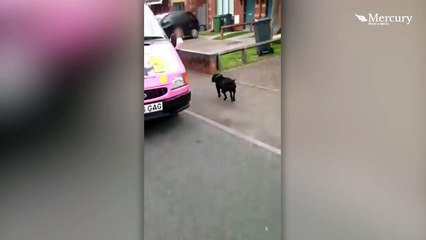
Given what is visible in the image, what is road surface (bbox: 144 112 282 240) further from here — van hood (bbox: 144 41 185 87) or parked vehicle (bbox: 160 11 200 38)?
parked vehicle (bbox: 160 11 200 38)

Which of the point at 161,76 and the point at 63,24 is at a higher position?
the point at 63,24

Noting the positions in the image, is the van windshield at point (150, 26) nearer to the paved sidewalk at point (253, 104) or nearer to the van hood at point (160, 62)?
the van hood at point (160, 62)

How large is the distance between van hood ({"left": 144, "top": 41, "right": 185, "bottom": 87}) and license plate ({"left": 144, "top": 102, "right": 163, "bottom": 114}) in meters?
0.07

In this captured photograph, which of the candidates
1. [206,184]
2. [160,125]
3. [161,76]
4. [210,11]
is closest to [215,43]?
[210,11]

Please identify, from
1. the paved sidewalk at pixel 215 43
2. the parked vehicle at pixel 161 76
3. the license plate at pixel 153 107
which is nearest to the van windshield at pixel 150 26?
the parked vehicle at pixel 161 76

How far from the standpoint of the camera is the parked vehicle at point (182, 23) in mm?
1587

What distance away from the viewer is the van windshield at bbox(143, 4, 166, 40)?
1.55 m

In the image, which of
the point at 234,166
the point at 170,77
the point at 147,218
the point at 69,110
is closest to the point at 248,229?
the point at 234,166

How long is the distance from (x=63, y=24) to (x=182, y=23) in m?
0.38

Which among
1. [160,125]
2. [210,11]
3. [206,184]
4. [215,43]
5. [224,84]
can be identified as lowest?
[206,184]

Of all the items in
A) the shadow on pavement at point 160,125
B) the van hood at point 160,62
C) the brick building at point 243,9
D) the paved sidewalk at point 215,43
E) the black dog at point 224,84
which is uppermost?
the brick building at point 243,9

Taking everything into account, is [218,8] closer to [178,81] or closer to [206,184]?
[178,81]

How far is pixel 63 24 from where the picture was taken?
1.47 meters

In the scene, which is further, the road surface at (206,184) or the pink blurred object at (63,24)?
the road surface at (206,184)
